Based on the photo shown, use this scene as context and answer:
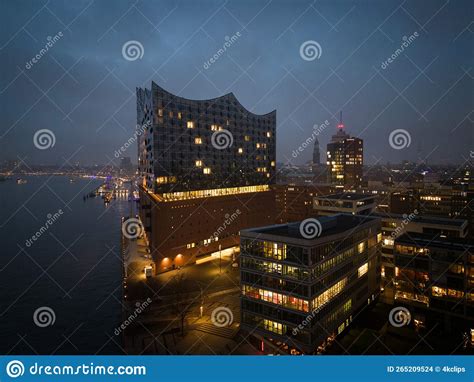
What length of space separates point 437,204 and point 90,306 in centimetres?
3686

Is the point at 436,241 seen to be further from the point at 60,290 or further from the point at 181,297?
the point at 60,290

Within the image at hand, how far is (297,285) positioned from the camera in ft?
34.2

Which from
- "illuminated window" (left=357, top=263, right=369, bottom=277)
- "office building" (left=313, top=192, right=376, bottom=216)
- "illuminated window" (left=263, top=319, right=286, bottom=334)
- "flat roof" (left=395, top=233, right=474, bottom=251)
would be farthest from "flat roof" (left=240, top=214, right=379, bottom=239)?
"office building" (left=313, top=192, right=376, bottom=216)

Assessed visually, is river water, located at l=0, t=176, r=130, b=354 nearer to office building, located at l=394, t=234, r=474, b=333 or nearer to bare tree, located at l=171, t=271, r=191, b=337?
bare tree, located at l=171, t=271, r=191, b=337

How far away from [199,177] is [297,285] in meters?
14.0

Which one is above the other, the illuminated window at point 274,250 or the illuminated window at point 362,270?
the illuminated window at point 274,250

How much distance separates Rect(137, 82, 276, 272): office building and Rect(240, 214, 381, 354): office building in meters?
8.77

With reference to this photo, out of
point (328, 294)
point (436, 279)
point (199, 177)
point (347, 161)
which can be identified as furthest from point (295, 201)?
point (347, 161)

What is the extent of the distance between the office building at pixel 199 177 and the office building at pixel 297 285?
877 centimetres

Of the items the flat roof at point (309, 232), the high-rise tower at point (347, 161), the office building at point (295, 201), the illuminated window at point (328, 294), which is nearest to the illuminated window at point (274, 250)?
the flat roof at point (309, 232)

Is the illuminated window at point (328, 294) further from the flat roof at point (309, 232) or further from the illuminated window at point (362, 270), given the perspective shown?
the flat roof at point (309, 232)

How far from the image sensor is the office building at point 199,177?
1944cm
